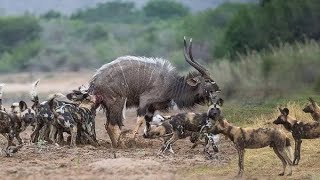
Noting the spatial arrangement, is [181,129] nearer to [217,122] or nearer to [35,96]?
[217,122]

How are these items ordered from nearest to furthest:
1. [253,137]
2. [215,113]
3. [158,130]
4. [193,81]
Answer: [253,137] → [215,113] → [158,130] → [193,81]

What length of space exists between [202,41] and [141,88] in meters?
26.2

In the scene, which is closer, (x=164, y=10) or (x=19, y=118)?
(x=19, y=118)

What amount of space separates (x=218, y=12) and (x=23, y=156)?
37.0m

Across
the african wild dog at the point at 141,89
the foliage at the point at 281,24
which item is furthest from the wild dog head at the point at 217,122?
the foliage at the point at 281,24

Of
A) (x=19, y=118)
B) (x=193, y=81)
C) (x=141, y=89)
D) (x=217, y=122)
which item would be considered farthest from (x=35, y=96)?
(x=217, y=122)

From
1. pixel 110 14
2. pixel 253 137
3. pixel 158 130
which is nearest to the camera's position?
pixel 253 137

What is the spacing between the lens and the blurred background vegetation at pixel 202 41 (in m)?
28.6

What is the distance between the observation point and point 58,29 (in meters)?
68.8

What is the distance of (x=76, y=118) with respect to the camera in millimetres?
19125

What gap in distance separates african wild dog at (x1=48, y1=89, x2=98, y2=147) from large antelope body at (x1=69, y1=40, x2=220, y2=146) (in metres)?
0.34

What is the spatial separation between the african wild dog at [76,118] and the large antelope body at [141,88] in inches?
13.6

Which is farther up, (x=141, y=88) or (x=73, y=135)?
(x=141, y=88)

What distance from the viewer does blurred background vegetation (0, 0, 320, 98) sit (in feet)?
93.7
